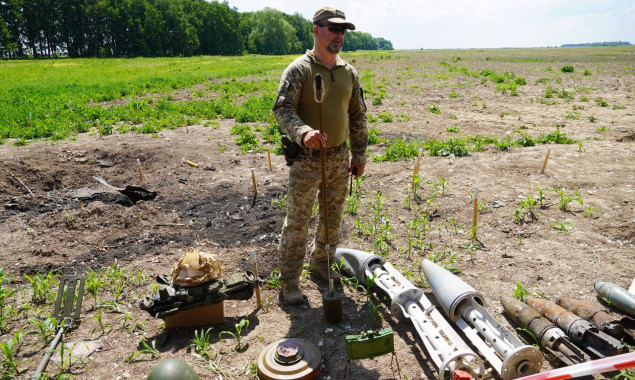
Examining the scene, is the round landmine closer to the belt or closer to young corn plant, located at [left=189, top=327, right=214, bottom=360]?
young corn plant, located at [left=189, top=327, right=214, bottom=360]

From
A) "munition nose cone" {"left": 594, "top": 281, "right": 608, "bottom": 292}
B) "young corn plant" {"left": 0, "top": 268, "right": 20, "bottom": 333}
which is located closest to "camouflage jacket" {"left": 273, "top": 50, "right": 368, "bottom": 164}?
"munition nose cone" {"left": 594, "top": 281, "right": 608, "bottom": 292}

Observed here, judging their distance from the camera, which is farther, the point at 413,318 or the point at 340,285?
the point at 340,285

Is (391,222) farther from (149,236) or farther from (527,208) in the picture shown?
(149,236)

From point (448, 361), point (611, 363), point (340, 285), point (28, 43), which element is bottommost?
point (340, 285)

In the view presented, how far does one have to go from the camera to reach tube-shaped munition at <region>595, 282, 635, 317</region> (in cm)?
358

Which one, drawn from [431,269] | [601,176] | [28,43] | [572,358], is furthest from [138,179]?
[28,43]

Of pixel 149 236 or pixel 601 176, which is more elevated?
pixel 601 176

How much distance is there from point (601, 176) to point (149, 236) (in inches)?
306

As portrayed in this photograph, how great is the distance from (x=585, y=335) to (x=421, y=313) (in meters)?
1.23

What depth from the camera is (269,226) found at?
19.5ft

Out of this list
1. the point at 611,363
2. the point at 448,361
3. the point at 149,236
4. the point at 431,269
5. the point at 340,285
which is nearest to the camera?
the point at 611,363

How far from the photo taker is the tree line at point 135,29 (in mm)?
70750

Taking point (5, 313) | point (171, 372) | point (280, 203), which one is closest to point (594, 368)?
point (171, 372)

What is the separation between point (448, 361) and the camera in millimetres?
2834
